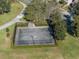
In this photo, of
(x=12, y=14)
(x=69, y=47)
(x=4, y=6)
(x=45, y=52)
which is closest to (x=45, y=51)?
(x=45, y=52)

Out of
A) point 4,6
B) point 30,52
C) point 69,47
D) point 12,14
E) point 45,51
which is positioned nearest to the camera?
point 30,52

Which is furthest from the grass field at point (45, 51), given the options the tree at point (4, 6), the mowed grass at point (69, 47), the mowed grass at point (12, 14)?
the tree at point (4, 6)

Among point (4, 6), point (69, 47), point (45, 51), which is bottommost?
point (45, 51)

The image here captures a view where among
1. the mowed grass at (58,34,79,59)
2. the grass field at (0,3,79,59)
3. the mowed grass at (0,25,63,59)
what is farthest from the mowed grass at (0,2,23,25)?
the mowed grass at (58,34,79,59)

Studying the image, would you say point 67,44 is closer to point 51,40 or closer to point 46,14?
point 51,40

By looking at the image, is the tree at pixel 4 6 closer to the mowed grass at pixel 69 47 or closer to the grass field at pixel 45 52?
the grass field at pixel 45 52

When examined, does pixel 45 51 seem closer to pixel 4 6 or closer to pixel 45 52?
pixel 45 52

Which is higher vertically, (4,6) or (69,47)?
(4,6)

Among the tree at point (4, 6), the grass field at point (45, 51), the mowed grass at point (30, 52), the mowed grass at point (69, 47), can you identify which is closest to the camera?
the mowed grass at point (30, 52)

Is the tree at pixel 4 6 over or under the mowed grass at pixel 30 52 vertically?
over

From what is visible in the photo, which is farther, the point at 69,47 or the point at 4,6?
the point at 4,6
